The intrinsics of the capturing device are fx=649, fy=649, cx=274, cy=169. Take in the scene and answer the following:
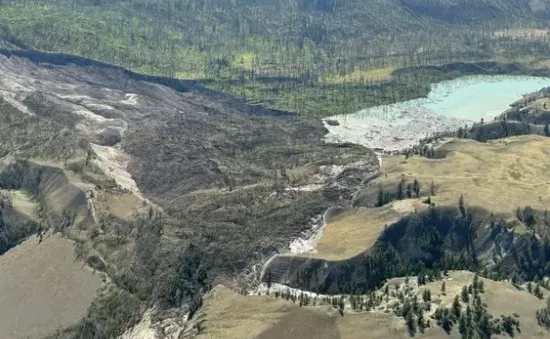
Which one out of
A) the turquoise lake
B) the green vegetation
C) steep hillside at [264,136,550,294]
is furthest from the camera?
the turquoise lake

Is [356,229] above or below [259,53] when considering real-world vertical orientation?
below

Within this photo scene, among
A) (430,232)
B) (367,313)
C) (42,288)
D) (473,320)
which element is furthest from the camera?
(430,232)

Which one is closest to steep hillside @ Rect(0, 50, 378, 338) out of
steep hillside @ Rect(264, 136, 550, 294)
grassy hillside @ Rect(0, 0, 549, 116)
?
steep hillside @ Rect(264, 136, 550, 294)

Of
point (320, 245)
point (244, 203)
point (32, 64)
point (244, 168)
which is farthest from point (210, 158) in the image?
point (32, 64)

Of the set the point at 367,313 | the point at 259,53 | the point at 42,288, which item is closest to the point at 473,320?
the point at 367,313

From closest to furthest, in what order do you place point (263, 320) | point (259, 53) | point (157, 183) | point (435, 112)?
1. point (263, 320)
2. point (157, 183)
3. point (435, 112)
4. point (259, 53)

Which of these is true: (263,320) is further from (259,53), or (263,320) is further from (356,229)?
(259,53)

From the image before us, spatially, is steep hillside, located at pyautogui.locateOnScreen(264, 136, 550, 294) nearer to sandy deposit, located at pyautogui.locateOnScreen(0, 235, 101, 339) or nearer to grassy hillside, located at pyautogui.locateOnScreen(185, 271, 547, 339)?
grassy hillside, located at pyautogui.locateOnScreen(185, 271, 547, 339)

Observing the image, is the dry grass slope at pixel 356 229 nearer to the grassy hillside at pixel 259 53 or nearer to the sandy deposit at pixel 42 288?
the sandy deposit at pixel 42 288

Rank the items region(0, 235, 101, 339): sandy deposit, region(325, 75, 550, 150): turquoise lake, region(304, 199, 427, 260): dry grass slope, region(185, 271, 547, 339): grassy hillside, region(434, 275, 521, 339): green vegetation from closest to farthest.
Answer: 1. region(434, 275, 521, 339): green vegetation
2. region(185, 271, 547, 339): grassy hillside
3. region(0, 235, 101, 339): sandy deposit
4. region(304, 199, 427, 260): dry grass slope
5. region(325, 75, 550, 150): turquoise lake

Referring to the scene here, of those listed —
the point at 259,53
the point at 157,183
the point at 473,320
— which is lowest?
the point at 157,183
